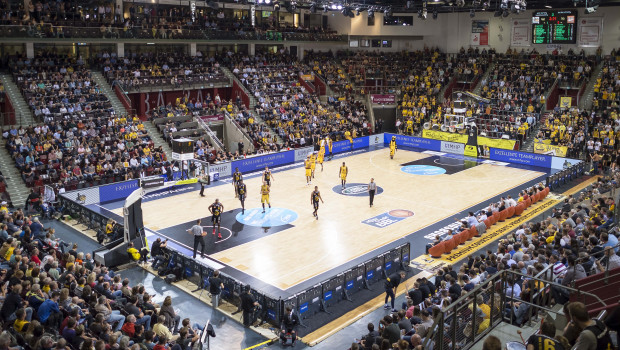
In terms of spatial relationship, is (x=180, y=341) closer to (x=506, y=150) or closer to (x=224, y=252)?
(x=224, y=252)

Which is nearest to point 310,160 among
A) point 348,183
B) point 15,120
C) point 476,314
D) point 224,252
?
point 348,183

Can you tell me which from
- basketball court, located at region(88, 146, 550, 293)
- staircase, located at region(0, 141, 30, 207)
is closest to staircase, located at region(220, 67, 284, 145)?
basketball court, located at region(88, 146, 550, 293)

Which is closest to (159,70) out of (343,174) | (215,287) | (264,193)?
(343,174)

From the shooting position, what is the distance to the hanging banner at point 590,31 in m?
45.9

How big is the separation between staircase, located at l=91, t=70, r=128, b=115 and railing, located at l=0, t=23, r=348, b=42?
2645mm

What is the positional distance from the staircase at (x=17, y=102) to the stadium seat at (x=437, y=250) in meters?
24.8

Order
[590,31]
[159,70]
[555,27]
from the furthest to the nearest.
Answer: [590,31], [555,27], [159,70]

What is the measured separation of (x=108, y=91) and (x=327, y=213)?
817 inches

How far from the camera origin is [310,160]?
1240 inches

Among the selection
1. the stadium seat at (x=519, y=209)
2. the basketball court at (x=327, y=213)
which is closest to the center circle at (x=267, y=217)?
the basketball court at (x=327, y=213)

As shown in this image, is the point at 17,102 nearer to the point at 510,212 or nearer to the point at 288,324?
the point at 288,324

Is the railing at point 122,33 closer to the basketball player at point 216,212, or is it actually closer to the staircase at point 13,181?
the staircase at point 13,181

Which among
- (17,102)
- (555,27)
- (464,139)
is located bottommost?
(464,139)

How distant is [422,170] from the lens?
1396 inches
